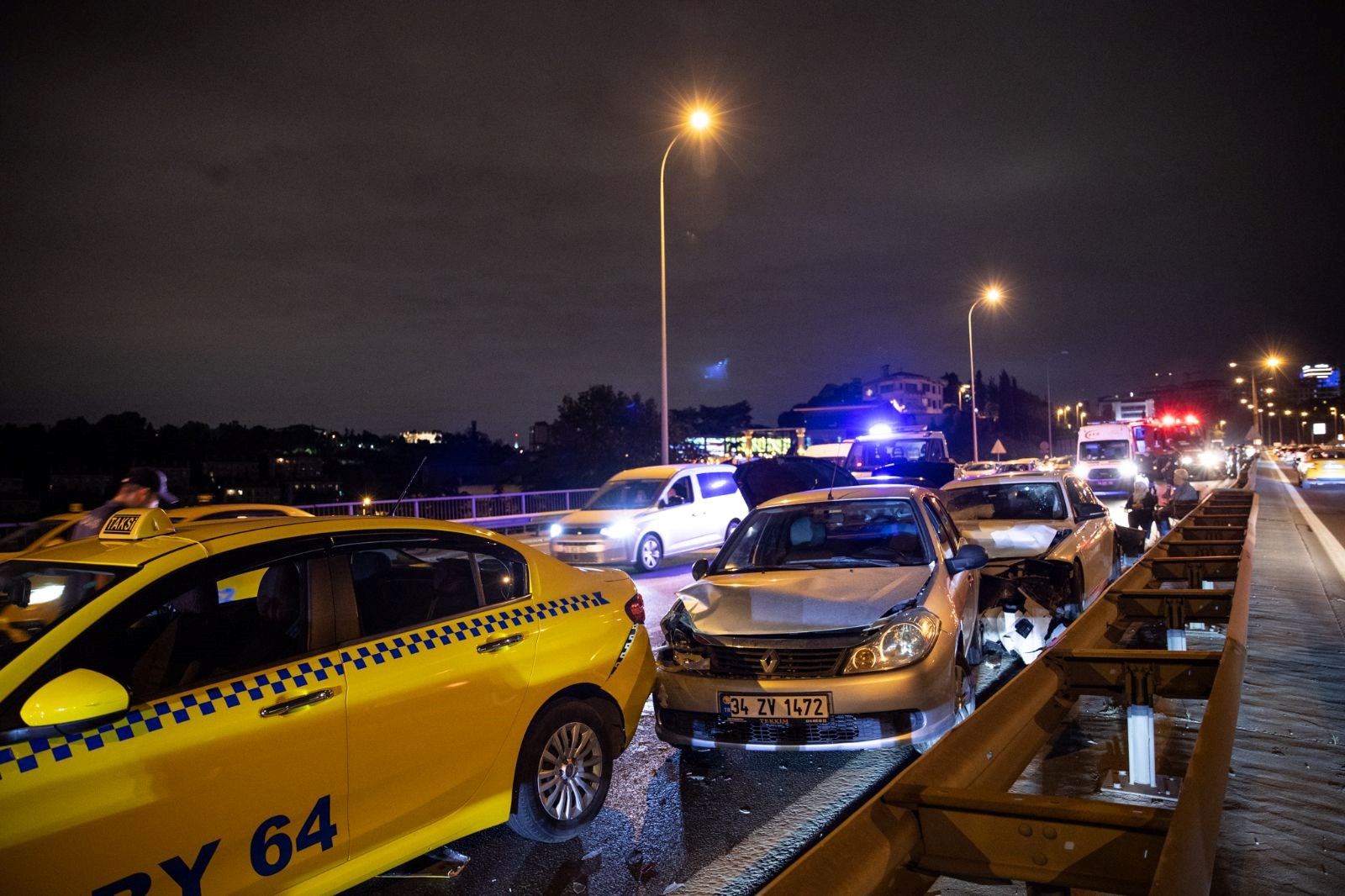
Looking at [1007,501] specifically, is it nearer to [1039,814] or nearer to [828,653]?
[828,653]

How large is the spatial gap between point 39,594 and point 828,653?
3543mm

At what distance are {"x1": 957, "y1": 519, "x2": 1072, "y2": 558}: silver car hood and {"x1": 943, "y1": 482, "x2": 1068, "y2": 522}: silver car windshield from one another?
0.40m

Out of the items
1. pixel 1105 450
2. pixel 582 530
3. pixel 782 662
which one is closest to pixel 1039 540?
pixel 782 662

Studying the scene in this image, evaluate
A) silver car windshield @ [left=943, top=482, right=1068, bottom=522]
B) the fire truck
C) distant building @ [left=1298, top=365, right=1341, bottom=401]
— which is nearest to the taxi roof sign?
silver car windshield @ [left=943, top=482, right=1068, bottom=522]

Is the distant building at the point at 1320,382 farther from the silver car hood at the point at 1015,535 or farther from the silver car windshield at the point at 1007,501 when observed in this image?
the silver car hood at the point at 1015,535

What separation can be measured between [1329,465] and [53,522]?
4232cm

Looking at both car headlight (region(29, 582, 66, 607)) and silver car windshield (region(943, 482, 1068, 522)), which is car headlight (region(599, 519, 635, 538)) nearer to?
silver car windshield (region(943, 482, 1068, 522))

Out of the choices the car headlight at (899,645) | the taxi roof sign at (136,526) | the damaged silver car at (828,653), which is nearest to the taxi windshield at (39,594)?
the taxi roof sign at (136,526)

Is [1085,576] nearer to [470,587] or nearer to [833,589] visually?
[833,589]

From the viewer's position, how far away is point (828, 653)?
491 cm

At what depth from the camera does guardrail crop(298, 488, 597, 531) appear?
830 inches

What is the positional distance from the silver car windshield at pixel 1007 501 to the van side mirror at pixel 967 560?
359 centimetres

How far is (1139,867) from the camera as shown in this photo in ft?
7.28

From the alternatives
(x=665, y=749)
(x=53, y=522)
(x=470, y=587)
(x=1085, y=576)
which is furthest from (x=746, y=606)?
(x=53, y=522)
